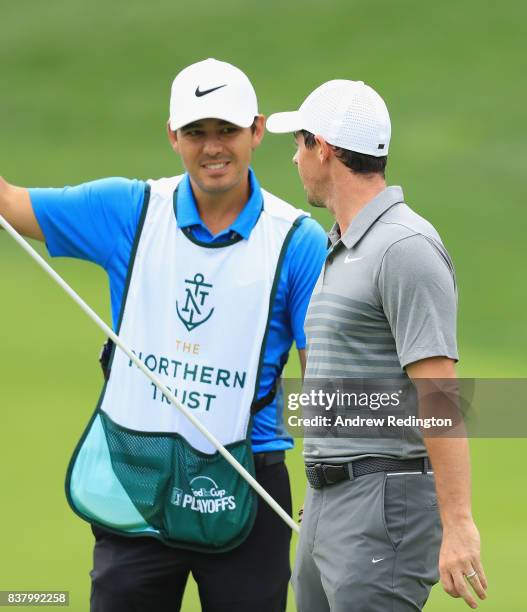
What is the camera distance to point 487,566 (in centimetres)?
620

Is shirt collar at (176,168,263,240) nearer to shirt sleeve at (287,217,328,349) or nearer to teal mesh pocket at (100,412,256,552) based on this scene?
shirt sleeve at (287,217,328,349)

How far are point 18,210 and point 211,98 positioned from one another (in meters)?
0.62

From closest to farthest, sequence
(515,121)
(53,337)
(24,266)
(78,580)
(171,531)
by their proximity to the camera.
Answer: (171,531)
(78,580)
(53,337)
(24,266)
(515,121)

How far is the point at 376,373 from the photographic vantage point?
3.42 m

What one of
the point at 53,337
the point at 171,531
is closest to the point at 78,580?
the point at 171,531

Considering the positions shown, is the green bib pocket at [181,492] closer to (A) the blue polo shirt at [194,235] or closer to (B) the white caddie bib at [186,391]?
(B) the white caddie bib at [186,391]

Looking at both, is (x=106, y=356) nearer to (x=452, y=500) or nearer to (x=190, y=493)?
(x=190, y=493)

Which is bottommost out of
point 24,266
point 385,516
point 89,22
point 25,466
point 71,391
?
point 385,516

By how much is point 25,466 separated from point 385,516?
4.05m

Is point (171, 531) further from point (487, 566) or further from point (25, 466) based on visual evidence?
point (25, 466)

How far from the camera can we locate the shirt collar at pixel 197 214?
Result: 4.00 meters

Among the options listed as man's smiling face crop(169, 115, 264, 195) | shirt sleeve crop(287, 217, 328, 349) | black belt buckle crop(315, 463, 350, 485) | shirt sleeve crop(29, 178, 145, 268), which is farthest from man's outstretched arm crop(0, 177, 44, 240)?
black belt buckle crop(315, 463, 350, 485)

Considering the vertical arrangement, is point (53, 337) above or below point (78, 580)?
above

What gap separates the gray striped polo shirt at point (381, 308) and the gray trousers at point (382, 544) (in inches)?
3.3
